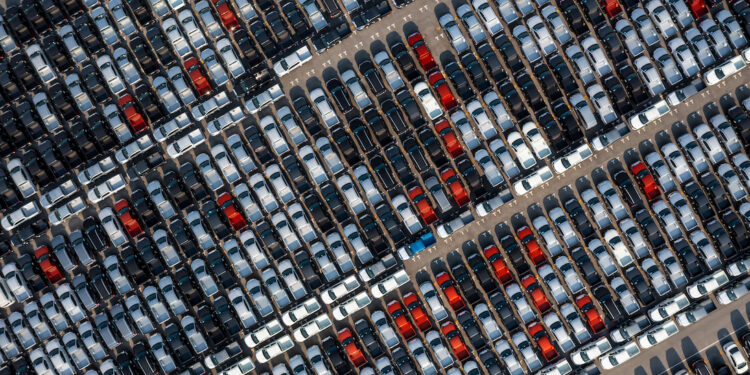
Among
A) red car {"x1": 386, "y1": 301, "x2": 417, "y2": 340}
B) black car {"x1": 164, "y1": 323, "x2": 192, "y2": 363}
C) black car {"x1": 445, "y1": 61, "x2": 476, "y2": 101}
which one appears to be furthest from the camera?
black car {"x1": 164, "y1": 323, "x2": 192, "y2": 363}

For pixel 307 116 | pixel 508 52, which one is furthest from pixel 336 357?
pixel 508 52

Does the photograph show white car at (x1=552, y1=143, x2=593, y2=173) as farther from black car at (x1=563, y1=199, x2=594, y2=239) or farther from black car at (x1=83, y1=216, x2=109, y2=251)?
black car at (x1=83, y1=216, x2=109, y2=251)

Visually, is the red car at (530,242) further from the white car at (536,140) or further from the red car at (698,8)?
the red car at (698,8)

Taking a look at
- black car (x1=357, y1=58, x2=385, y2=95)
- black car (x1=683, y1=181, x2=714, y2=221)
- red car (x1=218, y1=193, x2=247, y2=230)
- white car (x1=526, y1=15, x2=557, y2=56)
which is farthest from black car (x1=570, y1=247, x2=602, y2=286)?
red car (x1=218, y1=193, x2=247, y2=230)

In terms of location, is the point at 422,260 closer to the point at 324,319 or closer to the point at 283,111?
the point at 324,319

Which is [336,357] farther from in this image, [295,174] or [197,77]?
[197,77]

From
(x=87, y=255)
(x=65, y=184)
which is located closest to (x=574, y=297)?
(x=87, y=255)

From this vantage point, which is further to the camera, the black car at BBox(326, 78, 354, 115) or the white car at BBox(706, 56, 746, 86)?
the black car at BBox(326, 78, 354, 115)
